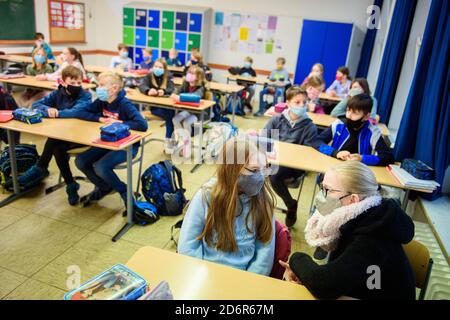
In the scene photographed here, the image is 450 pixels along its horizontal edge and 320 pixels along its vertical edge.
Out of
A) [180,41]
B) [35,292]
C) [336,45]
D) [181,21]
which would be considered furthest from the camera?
[180,41]

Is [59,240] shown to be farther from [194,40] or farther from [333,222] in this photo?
[194,40]

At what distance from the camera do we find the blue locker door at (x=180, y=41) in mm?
8836

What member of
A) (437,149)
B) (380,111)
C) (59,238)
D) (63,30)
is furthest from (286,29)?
(59,238)

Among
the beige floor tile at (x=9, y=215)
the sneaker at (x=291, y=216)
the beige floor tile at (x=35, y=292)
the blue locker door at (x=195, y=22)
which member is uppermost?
the blue locker door at (x=195, y=22)

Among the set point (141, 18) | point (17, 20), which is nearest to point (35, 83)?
point (17, 20)

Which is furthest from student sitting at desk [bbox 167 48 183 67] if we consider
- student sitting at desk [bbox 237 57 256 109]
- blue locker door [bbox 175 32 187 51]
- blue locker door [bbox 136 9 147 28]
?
student sitting at desk [bbox 237 57 256 109]

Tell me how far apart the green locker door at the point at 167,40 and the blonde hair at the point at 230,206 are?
316 inches

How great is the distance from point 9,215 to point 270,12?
25.1ft

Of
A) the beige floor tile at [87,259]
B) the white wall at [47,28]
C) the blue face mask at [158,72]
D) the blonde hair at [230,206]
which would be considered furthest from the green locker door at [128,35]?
the blonde hair at [230,206]

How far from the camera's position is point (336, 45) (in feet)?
25.6

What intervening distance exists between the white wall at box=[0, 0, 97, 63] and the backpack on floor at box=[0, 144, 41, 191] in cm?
537

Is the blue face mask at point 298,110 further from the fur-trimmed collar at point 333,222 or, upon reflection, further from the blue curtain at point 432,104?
the fur-trimmed collar at point 333,222
